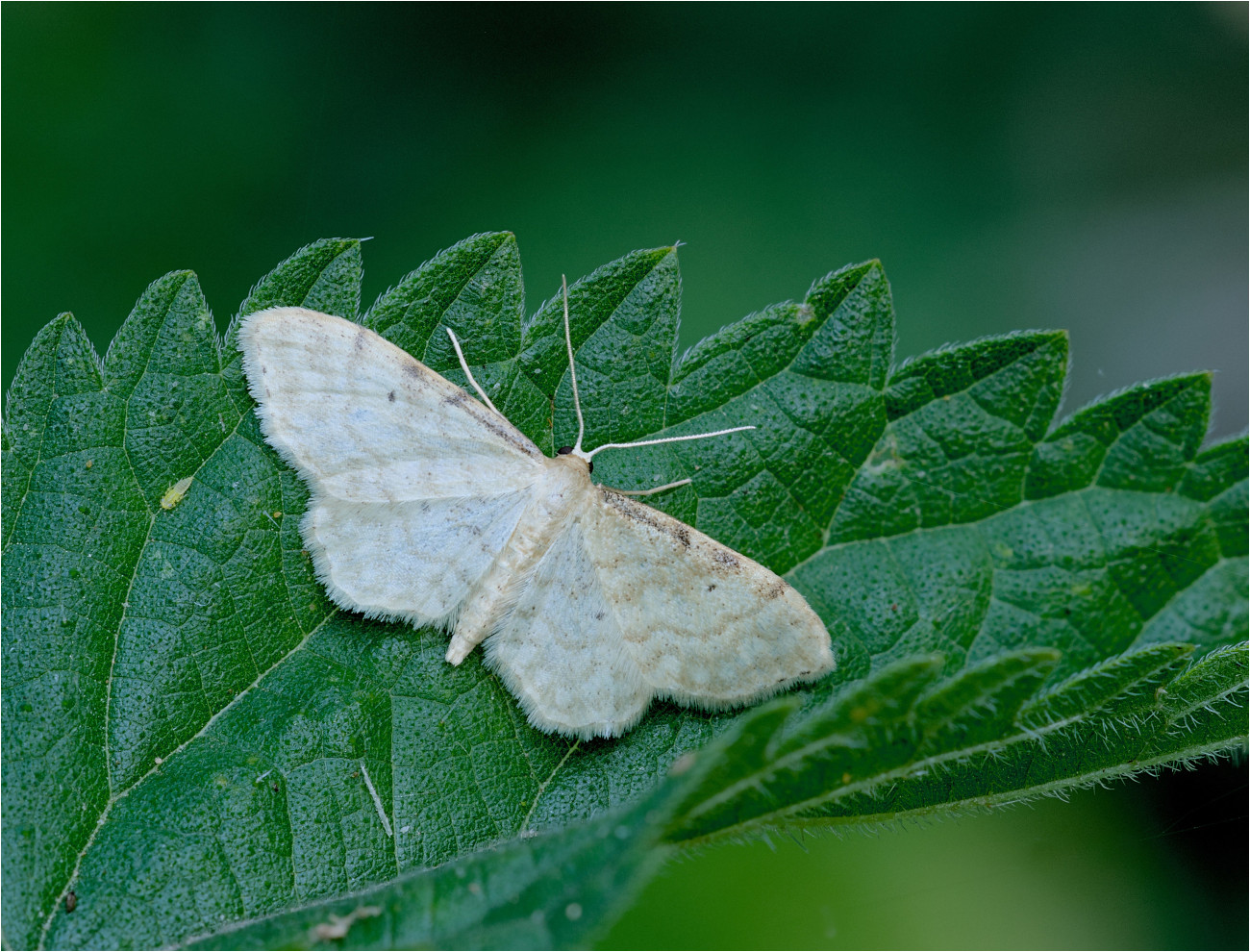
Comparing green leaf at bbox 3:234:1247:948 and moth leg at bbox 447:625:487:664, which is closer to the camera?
green leaf at bbox 3:234:1247:948

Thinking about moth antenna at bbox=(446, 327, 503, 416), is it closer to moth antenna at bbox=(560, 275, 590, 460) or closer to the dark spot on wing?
Answer: moth antenna at bbox=(560, 275, 590, 460)

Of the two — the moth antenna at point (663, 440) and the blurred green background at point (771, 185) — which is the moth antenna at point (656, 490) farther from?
the blurred green background at point (771, 185)

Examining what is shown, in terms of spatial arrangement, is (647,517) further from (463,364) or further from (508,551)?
(463,364)

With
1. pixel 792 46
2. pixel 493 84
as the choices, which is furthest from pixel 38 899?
pixel 792 46

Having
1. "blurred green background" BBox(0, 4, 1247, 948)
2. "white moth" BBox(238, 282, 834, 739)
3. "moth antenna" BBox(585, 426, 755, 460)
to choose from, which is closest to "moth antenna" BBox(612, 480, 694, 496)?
"white moth" BBox(238, 282, 834, 739)

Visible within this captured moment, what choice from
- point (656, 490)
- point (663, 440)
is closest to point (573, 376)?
point (663, 440)

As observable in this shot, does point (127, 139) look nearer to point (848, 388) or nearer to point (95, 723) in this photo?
point (95, 723)

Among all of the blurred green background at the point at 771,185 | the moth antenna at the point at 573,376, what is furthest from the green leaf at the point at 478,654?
the blurred green background at the point at 771,185
